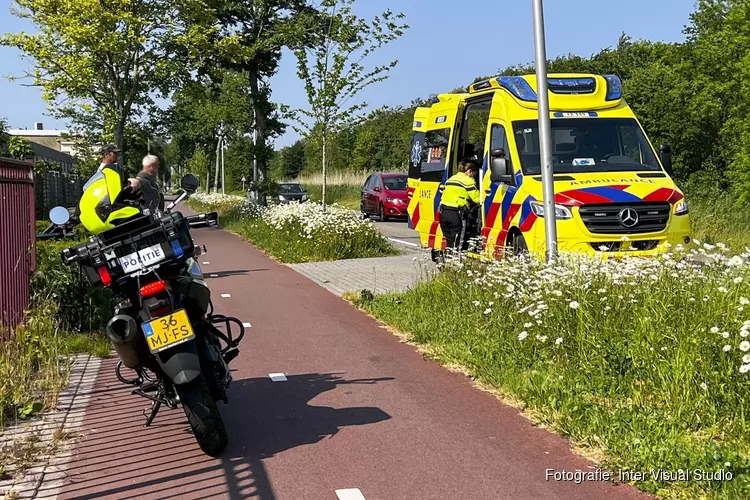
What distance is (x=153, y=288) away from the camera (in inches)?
194

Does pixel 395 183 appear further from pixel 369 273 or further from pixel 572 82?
pixel 572 82

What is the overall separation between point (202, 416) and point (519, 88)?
814 cm

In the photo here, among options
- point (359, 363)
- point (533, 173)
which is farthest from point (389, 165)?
point (359, 363)

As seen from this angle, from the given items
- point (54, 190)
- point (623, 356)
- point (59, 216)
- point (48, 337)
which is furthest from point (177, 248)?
point (54, 190)

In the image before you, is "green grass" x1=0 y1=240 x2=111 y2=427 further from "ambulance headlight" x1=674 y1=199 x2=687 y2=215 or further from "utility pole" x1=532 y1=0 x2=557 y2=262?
"ambulance headlight" x1=674 y1=199 x2=687 y2=215

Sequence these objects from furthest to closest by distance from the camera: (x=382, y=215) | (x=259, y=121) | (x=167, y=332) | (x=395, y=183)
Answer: (x=259, y=121)
(x=395, y=183)
(x=382, y=215)
(x=167, y=332)

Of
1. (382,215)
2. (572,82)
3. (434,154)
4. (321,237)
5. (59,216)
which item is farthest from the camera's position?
(382,215)

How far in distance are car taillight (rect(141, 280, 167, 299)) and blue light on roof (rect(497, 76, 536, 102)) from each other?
305 inches

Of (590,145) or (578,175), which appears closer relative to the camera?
(578,175)

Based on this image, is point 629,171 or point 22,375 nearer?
point 22,375

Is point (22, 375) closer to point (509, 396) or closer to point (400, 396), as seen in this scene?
point (400, 396)

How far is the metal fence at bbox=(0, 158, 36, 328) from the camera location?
727 cm

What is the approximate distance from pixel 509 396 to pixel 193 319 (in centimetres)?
242

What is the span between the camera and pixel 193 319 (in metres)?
5.43
